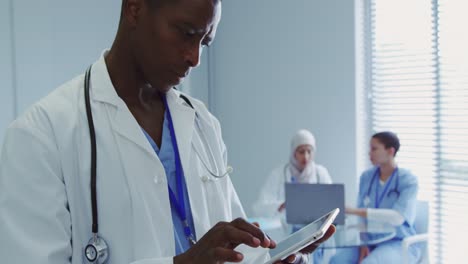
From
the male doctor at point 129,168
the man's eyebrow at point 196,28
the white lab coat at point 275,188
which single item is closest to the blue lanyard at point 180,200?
the male doctor at point 129,168

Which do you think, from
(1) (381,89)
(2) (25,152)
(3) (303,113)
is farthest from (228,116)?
(2) (25,152)

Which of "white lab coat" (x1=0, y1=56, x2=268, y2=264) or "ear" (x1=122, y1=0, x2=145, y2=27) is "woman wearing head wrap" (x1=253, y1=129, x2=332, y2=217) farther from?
"ear" (x1=122, y1=0, x2=145, y2=27)

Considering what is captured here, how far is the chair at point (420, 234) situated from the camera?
10.9 ft

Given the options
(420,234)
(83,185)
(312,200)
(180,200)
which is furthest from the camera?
(420,234)

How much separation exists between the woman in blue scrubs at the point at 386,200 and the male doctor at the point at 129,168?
2370mm

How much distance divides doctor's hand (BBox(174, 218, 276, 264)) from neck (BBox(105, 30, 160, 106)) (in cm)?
40

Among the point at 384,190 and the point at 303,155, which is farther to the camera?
the point at 303,155

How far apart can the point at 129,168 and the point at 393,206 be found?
2.75 metres

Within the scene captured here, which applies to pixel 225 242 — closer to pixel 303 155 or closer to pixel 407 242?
pixel 407 242

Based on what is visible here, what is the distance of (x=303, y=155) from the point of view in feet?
12.9

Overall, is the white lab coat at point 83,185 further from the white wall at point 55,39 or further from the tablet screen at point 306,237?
the white wall at point 55,39

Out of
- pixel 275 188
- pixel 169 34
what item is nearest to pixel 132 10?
pixel 169 34

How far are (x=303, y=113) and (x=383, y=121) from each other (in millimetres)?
686

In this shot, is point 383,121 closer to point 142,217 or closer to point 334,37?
point 334,37
